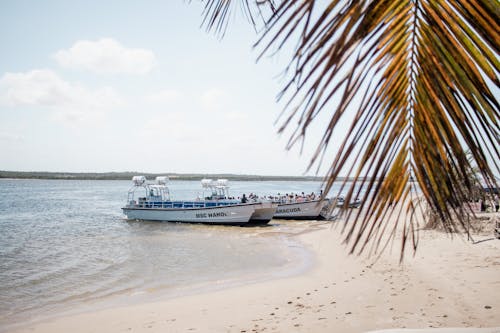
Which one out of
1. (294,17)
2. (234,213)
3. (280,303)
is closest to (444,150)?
(294,17)

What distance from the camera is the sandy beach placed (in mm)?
7438

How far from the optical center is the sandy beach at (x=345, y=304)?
7.44 meters

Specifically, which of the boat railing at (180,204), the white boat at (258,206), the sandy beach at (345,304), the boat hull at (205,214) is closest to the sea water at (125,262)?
the boat hull at (205,214)

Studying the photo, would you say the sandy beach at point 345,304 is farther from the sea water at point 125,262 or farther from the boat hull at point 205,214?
the boat hull at point 205,214

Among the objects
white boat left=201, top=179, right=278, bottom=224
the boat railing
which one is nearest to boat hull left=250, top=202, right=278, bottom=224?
white boat left=201, top=179, right=278, bottom=224

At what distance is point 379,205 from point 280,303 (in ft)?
31.6

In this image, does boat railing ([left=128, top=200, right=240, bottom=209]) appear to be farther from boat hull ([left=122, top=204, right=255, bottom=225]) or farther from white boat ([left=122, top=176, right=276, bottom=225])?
boat hull ([left=122, top=204, right=255, bottom=225])

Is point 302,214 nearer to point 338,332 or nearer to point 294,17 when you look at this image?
point 338,332

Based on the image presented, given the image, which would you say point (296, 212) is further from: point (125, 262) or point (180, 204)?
point (125, 262)

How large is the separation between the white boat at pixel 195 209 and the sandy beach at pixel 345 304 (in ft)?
48.4

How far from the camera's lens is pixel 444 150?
0.67 metres

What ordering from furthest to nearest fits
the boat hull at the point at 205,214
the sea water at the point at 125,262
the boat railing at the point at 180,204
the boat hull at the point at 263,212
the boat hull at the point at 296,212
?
the boat hull at the point at 296,212
the boat railing at the point at 180,204
the boat hull at the point at 263,212
the boat hull at the point at 205,214
the sea water at the point at 125,262

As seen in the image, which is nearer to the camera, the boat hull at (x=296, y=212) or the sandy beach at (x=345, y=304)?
the sandy beach at (x=345, y=304)

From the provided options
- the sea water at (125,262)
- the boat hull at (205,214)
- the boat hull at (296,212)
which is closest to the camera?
the sea water at (125,262)
